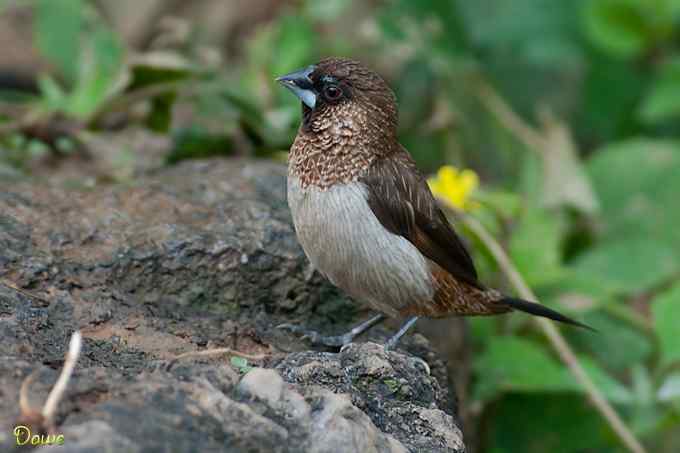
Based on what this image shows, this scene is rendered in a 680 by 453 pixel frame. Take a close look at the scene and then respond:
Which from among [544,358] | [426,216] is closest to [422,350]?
[426,216]

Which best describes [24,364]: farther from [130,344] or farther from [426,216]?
[426,216]

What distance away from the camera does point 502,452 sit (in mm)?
4977

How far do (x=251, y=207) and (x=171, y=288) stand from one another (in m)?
0.60

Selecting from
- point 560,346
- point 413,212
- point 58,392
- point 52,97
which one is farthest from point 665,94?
point 58,392

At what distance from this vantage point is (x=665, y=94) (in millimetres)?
6207

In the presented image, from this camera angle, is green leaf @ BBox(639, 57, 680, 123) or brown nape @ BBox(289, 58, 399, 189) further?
green leaf @ BBox(639, 57, 680, 123)

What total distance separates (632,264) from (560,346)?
106 centimetres

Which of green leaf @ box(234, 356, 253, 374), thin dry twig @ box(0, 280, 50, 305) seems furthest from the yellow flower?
thin dry twig @ box(0, 280, 50, 305)

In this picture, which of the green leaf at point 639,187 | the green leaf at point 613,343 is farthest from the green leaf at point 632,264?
the green leaf at point 639,187

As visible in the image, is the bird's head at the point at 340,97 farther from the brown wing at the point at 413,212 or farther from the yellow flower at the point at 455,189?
the yellow flower at the point at 455,189

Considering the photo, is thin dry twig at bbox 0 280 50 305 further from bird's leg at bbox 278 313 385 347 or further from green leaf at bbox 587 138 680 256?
green leaf at bbox 587 138 680 256

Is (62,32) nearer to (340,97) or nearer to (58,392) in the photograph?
(340,97)
